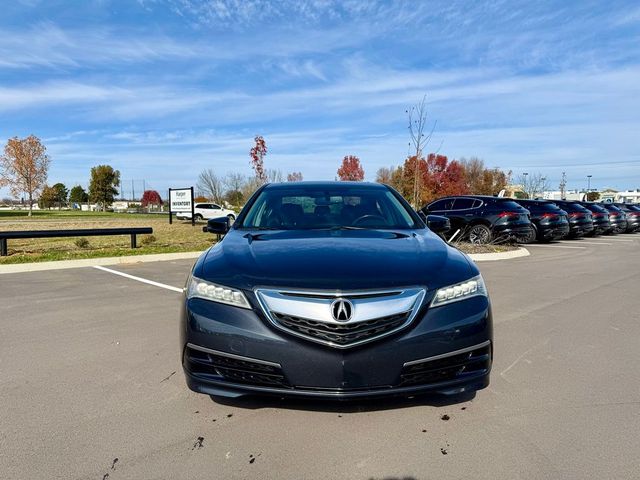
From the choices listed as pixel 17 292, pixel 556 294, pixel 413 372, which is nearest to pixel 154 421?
pixel 413 372

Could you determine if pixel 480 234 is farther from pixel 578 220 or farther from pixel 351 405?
pixel 351 405

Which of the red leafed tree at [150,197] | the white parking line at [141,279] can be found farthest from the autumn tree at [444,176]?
the red leafed tree at [150,197]

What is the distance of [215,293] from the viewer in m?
2.67

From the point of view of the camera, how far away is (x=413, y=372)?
2500 millimetres

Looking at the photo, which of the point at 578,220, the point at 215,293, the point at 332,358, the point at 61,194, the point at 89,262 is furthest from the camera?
the point at 61,194

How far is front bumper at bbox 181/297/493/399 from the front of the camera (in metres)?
2.43

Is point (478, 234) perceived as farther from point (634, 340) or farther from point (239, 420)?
point (239, 420)

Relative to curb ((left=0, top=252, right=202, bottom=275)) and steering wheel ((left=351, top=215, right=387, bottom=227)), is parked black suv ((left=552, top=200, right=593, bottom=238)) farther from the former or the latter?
steering wheel ((left=351, top=215, right=387, bottom=227))

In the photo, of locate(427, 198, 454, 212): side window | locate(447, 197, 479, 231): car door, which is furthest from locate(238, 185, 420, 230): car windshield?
locate(427, 198, 454, 212): side window

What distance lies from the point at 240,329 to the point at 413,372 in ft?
3.15

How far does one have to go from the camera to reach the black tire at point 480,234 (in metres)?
13.7

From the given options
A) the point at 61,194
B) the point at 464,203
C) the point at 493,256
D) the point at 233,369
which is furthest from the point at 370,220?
the point at 61,194

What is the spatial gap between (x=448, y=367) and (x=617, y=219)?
80.6 ft

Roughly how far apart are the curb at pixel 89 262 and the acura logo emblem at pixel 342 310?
9024 mm
